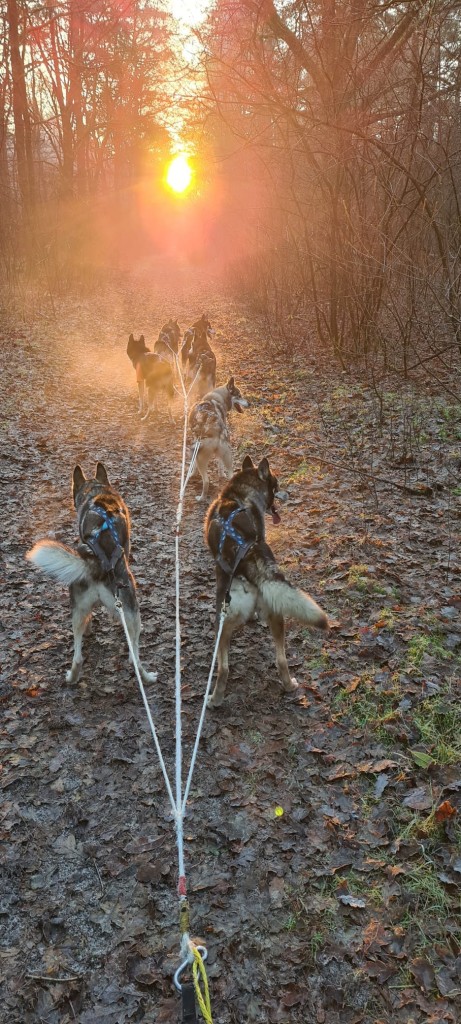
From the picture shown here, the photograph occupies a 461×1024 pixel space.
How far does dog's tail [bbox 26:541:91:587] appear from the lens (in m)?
3.94

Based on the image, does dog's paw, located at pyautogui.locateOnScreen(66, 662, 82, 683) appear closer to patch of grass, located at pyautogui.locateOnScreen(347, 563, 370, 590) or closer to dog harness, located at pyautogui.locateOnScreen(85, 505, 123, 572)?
dog harness, located at pyautogui.locateOnScreen(85, 505, 123, 572)

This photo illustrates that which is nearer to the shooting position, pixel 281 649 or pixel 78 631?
pixel 281 649

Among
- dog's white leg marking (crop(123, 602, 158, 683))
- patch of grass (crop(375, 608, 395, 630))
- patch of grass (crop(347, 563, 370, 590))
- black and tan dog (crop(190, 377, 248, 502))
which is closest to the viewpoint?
dog's white leg marking (crop(123, 602, 158, 683))

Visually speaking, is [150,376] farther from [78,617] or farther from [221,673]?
[221,673]

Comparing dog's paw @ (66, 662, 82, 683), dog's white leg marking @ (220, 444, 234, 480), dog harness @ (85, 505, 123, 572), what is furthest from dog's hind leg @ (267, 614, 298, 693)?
dog's white leg marking @ (220, 444, 234, 480)

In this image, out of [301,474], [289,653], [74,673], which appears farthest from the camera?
[301,474]

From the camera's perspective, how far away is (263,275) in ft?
64.3

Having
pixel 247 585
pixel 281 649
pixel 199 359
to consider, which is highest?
pixel 199 359

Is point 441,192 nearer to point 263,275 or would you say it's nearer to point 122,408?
point 122,408

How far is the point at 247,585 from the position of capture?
13.1 ft

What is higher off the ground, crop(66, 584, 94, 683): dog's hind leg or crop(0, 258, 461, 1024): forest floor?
crop(66, 584, 94, 683): dog's hind leg

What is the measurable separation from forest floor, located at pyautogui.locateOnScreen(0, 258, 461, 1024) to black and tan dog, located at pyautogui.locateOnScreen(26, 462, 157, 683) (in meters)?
0.60

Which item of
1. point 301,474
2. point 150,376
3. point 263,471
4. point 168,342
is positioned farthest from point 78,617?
point 168,342

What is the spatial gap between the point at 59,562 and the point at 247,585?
1.33m
